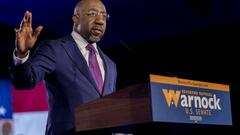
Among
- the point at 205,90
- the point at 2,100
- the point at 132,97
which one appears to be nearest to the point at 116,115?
the point at 132,97

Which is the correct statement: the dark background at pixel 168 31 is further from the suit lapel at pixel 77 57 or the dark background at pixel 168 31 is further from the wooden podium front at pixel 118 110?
the wooden podium front at pixel 118 110

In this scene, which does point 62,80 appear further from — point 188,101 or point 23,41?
point 188,101

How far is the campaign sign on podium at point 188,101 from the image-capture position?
143 cm

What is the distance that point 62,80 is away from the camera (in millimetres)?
1843

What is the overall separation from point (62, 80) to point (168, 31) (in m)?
3.80

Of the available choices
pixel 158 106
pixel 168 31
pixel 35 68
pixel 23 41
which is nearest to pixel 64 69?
pixel 35 68

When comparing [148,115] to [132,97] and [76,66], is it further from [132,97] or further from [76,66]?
[76,66]

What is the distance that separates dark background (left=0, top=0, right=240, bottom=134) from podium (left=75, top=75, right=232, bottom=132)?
2.97 meters

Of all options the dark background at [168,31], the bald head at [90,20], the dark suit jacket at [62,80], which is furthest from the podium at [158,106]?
the dark background at [168,31]

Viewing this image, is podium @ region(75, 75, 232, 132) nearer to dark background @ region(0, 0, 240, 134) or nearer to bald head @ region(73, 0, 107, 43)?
bald head @ region(73, 0, 107, 43)

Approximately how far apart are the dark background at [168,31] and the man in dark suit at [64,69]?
102 inches

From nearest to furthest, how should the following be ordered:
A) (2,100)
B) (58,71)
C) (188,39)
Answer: (58,71) → (2,100) → (188,39)

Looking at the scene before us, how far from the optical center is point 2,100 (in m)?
4.68

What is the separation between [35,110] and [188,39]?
1887mm
